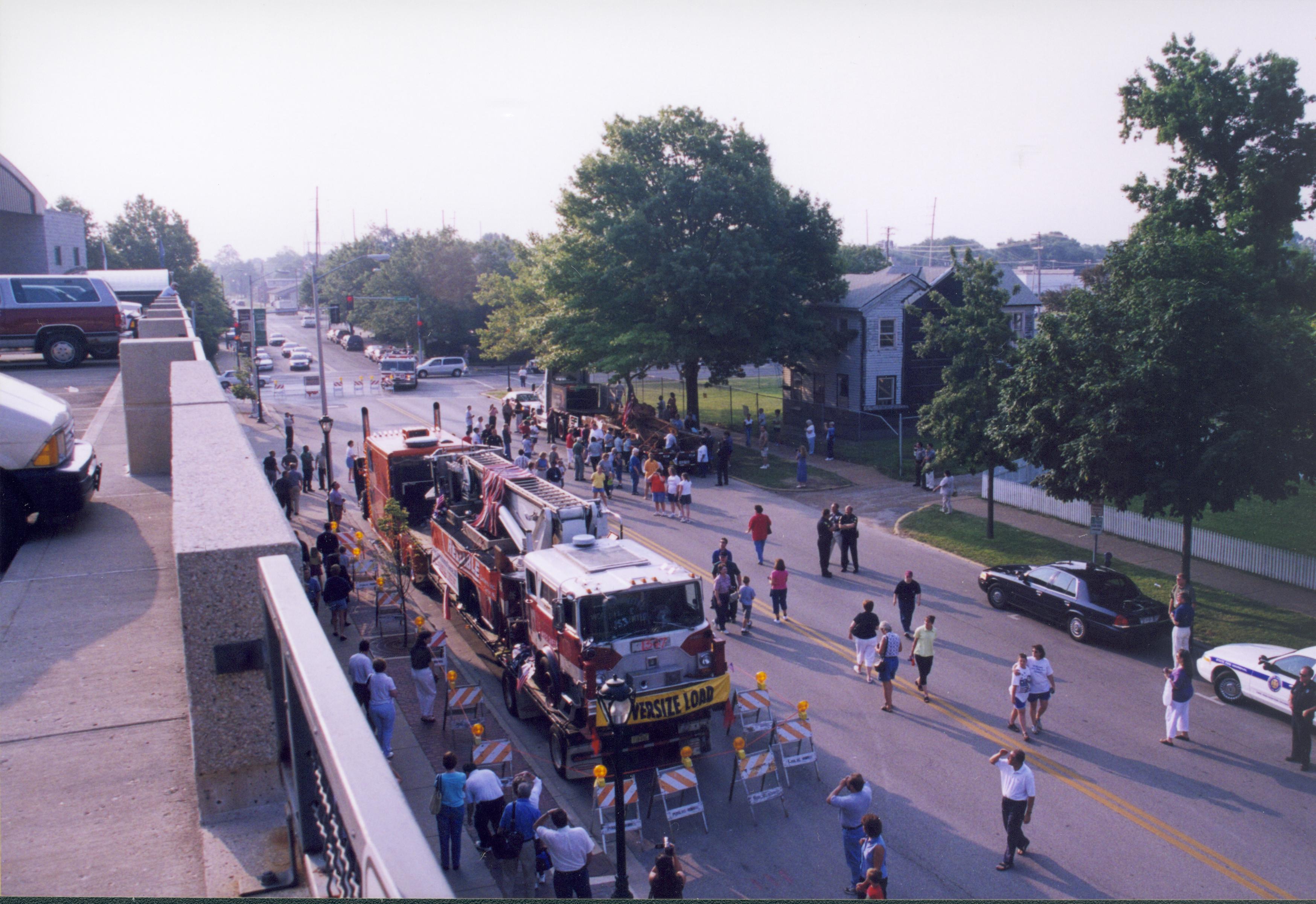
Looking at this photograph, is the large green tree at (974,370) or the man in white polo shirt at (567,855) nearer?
the man in white polo shirt at (567,855)

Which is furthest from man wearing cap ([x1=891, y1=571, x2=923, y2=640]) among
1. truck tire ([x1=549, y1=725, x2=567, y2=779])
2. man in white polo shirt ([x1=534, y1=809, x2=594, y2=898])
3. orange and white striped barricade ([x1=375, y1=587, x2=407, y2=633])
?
man in white polo shirt ([x1=534, y1=809, x2=594, y2=898])

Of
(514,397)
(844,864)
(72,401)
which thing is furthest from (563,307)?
(844,864)

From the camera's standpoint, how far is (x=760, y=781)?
12.9m

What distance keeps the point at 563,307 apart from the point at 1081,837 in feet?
104

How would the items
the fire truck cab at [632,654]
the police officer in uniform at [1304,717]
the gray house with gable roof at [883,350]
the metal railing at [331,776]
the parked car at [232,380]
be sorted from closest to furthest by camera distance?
1. the metal railing at [331,776]
2. the fire truck cab at [632,654]
3. the police officer in uniform at [1304,717]
4. the gray house with gable roof at [883,350]
5. the parked car at [232,380]

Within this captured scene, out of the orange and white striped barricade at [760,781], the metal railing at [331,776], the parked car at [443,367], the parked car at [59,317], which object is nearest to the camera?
the metal railing at [331,776]

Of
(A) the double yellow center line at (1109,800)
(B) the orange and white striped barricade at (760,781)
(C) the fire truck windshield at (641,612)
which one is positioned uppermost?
(C) the fire truck windshield at (641,612)

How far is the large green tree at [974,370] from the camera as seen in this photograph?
24.1m

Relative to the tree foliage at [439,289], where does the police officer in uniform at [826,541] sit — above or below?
below

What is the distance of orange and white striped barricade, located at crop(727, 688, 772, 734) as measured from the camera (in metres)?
13.7

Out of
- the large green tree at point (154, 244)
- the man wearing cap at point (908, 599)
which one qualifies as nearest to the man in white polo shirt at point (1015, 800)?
the man wearing cap at point (908, 599)

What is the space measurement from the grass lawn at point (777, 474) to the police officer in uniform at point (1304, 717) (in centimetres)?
1961

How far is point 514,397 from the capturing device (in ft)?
170

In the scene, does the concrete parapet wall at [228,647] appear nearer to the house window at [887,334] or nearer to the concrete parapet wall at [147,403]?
the concrete parapet wall at [147,403]
